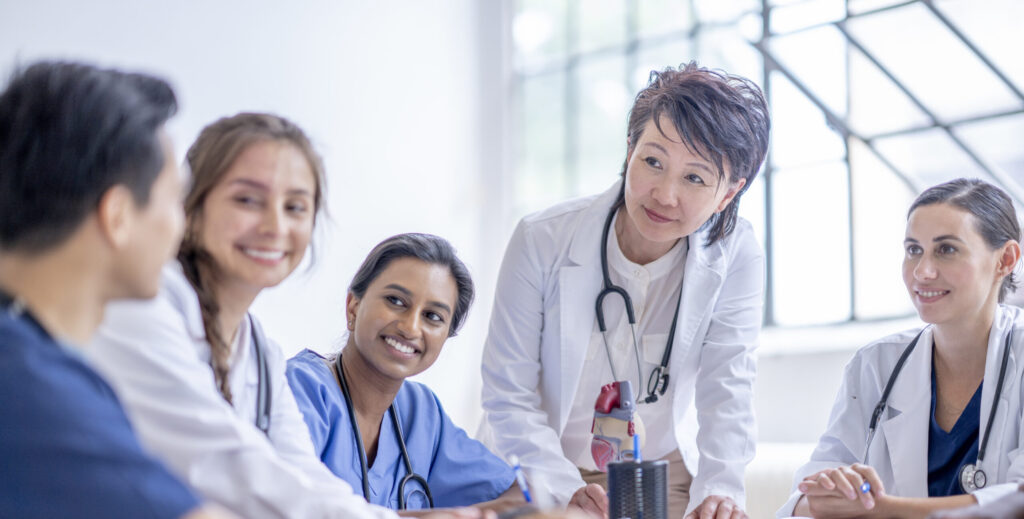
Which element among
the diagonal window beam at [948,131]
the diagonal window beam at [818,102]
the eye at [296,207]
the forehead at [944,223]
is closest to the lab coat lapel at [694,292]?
the forehead at [944,223]

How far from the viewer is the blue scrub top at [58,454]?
0.76 meters

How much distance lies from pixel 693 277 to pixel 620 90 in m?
3.93

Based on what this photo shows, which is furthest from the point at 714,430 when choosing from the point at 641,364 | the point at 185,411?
the point at 185,411

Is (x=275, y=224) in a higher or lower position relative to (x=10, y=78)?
lower

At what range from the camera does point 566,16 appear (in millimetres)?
6293

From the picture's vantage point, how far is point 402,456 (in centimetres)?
198

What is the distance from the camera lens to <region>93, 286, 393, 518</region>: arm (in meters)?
1.06

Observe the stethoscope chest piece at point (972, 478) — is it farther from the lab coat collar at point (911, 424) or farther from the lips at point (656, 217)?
the lips at point (656, 217)

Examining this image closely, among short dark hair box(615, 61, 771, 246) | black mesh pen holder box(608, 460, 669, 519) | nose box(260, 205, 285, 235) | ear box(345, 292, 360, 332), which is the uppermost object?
short dark hair box(615, 61, 771, 246)

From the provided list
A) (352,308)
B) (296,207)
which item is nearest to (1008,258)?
(352,308)

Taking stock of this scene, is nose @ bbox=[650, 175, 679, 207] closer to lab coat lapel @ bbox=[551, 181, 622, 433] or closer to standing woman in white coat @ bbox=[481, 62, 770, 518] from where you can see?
standing woman in white coat @ bbox=[481, 62, 770, 518]

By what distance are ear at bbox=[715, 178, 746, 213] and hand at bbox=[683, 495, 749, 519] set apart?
2.05ft

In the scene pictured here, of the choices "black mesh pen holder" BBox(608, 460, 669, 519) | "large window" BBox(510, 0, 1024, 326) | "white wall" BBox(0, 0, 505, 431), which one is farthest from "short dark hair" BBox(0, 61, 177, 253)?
"large window" BBox(510, 0, 1024, 326)

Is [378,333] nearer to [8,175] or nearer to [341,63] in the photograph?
[8,175]
